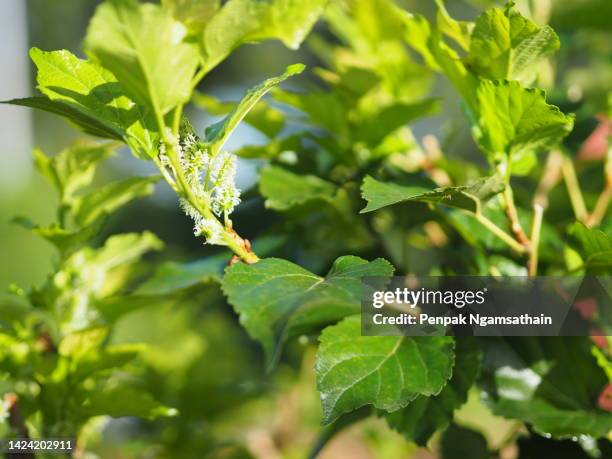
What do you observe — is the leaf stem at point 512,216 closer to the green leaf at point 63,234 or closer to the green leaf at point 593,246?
the green leaf at point 593,246

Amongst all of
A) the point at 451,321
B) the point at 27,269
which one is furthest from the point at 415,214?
the point at 27,269

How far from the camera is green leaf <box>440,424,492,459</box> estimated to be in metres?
0.69

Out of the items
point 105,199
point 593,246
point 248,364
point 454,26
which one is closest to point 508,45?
point 454,26

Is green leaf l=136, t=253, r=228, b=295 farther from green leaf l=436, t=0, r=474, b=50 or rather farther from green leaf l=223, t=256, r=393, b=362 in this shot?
green leaf l=436, t=0, r=474, b=50

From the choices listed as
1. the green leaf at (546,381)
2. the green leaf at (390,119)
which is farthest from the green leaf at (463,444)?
the green leaf at (390,119)

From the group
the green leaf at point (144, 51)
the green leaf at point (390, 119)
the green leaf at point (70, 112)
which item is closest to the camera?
the green leaf at point (144, 51)

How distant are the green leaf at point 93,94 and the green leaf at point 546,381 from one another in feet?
1.22

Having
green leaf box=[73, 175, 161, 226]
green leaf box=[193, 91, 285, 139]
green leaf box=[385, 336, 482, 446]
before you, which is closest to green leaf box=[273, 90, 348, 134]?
green leaf box=[193, 91, 285, 139]

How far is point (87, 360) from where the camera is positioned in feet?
1.98

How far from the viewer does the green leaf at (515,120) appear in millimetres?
488

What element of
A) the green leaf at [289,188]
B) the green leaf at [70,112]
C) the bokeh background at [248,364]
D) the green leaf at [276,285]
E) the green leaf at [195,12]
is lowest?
the bokeh background at [248,364]

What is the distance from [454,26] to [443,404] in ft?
0.99

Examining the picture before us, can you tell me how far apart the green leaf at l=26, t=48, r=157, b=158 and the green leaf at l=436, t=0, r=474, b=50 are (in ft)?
0.78

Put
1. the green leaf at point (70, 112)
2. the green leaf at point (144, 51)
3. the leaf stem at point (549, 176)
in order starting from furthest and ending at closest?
the leaf stem at point (549, 176) → the green leaf at point (70, 112) → the green leaf at point (144, 51)
